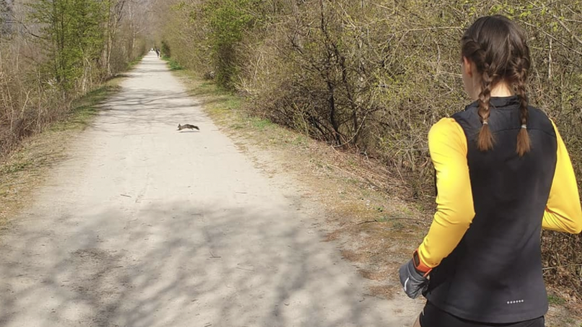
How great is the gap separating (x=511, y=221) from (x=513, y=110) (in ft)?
1.24

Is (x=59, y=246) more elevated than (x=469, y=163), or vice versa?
(x=469, y=163)

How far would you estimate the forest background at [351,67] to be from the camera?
20.4ft

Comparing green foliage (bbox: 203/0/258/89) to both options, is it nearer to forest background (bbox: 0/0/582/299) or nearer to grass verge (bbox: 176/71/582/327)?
forest background (bbox: 0/0/582/299)

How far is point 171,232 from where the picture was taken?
6203mm

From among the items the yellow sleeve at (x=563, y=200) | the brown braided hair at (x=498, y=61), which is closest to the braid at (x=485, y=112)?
the brown braided hair at (x=498, y=61)

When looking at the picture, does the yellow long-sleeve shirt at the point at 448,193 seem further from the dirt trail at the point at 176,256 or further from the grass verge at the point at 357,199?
the grass verge at the point at 357,199

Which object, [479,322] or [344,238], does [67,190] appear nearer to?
[344,238]

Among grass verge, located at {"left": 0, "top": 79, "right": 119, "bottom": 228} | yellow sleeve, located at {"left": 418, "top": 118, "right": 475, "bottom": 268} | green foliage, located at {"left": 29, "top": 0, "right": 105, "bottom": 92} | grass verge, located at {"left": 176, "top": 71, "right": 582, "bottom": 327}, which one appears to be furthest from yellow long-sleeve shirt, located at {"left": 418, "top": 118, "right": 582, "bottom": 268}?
green foliage, located at {"left": 29, "top": 0, "right": 105, "bottom": 92}

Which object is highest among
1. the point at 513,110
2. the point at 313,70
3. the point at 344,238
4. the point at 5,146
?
the point at 513,110

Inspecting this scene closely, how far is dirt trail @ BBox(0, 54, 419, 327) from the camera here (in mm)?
4320

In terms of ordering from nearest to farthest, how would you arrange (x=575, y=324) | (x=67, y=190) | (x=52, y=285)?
(x=575, y=324) → (x=52, y=285) → (x=67, y=190)

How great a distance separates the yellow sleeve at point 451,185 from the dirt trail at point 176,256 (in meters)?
2.45

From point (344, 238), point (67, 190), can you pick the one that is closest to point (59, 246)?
point (67, 190)

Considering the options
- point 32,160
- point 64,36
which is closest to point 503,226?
point 32,160
